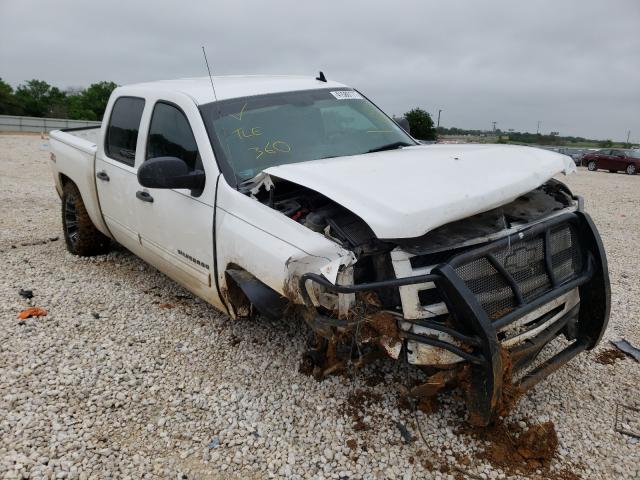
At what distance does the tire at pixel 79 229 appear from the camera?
535 centimetres

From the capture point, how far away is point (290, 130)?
3.64m

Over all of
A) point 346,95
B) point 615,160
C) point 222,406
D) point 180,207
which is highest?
point 346,95

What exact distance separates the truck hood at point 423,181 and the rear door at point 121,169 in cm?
181

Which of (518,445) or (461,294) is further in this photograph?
(518,445)

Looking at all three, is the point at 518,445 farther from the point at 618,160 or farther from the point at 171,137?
the point at 618,160

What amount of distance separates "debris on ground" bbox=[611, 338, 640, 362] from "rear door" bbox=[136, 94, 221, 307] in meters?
3.04

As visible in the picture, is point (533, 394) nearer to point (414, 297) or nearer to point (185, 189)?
point (414, 297)

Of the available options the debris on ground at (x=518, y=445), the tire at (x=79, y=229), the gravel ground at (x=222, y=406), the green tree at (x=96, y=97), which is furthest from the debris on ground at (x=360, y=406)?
the green tree at (x=96, y=97)

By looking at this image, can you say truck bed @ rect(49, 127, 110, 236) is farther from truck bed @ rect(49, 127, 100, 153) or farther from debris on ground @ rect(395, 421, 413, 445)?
debris on ground @ rect(395, 421, 413, 445)

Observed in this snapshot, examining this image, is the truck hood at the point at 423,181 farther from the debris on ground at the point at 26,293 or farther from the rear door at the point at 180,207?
the debris on ground at the point at 26,293

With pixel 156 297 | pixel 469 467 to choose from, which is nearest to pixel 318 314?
pixel 469 467

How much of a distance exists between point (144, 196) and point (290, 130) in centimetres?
128

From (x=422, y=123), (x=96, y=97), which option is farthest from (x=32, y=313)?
(x=96, y=97)

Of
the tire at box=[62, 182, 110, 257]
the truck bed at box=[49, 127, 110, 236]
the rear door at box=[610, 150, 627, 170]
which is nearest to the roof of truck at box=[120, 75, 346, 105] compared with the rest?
the truck bed at box=[49, 127, 110, 236]
